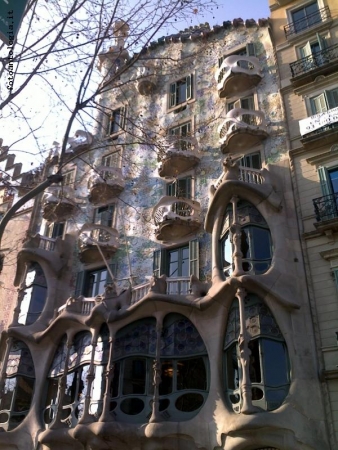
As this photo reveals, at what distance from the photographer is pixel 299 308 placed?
14.4 metres

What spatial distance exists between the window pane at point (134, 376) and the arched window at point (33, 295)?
5.95 m

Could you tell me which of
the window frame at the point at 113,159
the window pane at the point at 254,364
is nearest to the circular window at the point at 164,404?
the window pane at the point at 254,364

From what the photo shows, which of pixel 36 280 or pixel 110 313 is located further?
pixel 36 280

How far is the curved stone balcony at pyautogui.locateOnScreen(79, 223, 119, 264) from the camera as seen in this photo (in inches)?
789

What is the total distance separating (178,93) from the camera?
24.3 meters

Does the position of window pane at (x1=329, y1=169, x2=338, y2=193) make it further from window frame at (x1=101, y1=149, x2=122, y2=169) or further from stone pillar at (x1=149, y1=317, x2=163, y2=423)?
window frame at (x1=101, y1=149, x2=122, y2=169)

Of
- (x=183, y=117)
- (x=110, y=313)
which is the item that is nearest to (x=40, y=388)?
(x=110, y=313)

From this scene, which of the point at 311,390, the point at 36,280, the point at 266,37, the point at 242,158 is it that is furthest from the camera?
the point at 266,37

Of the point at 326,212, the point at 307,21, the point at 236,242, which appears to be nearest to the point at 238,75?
the point at 307,21

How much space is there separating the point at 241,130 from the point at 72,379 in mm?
11458

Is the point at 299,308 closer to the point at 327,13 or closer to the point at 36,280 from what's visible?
the point at 36,280

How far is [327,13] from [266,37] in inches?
120

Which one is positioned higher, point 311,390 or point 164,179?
point 164,179

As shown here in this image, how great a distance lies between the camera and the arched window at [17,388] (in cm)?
1770
